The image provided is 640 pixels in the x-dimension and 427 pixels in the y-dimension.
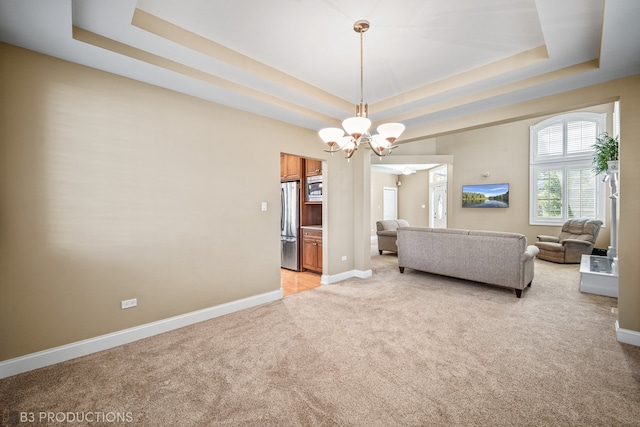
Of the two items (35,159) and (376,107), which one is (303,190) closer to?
(376,107)

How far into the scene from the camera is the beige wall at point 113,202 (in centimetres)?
212

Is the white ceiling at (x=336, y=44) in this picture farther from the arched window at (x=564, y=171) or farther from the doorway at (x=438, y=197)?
the doorway at (x=438, y=197)

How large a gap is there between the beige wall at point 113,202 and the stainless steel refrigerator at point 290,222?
1788 millimetres

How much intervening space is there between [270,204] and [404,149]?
6.36 metres

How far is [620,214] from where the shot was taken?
2600mm

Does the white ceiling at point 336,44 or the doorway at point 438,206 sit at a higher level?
the white ceiling at point 336,44

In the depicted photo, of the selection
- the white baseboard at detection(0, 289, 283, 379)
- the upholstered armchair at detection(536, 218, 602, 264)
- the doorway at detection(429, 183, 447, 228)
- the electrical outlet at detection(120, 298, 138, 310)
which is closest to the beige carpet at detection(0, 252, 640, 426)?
the white baseboard at detection(0, 289, 283, 379)

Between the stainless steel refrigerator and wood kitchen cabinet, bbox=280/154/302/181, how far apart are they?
147mm

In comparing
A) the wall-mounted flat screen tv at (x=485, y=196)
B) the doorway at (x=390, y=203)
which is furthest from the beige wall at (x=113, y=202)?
the doorway at (x=390, y=203)

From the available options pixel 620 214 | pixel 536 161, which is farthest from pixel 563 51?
pixel 536 161

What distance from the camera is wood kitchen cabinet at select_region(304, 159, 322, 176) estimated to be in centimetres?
507

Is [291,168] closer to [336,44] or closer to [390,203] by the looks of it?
[336,44]

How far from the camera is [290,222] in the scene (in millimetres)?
5488

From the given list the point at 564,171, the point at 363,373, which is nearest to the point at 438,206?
the point at 564,171
